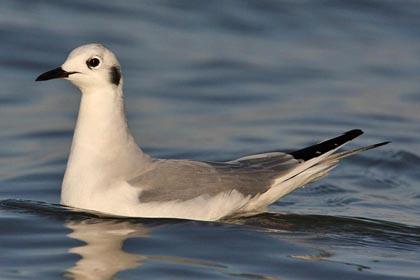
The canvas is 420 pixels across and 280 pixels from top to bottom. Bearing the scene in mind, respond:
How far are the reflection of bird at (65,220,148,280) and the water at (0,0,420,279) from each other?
0.04 feet

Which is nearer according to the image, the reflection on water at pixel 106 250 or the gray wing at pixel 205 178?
the reflection on water at pixel 106 250

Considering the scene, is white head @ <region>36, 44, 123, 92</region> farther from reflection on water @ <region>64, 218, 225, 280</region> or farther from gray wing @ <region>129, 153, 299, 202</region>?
reflection on water @ <region>64, 218, 225, 280</region>

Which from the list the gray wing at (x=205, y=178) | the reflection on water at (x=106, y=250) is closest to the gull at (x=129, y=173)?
the gray wing at (x=205, y=178)

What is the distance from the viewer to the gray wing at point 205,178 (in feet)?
25.2

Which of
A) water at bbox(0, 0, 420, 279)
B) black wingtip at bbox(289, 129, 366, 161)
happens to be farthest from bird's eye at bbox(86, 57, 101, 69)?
black wingtip at bbox(289, 129, 366, 161)

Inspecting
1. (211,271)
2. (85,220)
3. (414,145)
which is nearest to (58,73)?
(85,220)

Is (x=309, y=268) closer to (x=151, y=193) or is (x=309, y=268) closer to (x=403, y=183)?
(x=151, y=193)

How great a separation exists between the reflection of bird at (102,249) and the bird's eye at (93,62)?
39.7 inches

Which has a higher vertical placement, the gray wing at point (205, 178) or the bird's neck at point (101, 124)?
the bird's neck at point (101, 124)

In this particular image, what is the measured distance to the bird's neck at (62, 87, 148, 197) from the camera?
7.79 meters

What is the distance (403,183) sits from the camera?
32.0 ft

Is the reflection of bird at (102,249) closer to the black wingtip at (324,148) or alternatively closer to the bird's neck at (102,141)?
the bird's neck at (102,141)

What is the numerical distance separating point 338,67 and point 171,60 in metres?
1.90

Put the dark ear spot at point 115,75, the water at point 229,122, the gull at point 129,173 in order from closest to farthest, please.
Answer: the water at point 229,122 < the gull at point 129,173 < the dark ear spot at point 115,75
